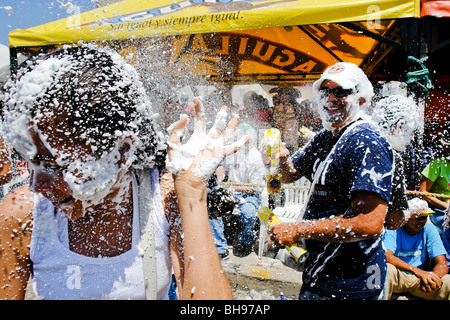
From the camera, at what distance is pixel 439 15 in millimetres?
2984

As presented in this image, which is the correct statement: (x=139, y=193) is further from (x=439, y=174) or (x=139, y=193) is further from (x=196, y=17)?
(x=439, y=174)

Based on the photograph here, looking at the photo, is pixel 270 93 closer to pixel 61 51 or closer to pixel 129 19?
pixel 129 19

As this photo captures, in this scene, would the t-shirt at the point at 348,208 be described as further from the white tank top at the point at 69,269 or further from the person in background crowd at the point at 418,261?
the person in background crowd at the point at 418,261

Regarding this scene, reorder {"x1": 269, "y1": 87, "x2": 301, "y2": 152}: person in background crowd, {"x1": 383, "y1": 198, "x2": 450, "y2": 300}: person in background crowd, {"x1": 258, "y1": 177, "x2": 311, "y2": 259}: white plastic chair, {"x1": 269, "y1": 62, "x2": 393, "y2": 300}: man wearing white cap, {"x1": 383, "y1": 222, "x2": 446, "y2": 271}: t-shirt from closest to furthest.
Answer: {"x1": 269, "y1": 62, "x2": 393, "y2": 300}: man wearing white cap → {"x1": 383, "y1": 198, "x2": 450, "y2": 300}: person in background crowd → {"x1": 383, "y1": 222, "x2": 446, "y2": 271}: t-shirt → {"x1": 258, "y1": 177, "x2": 311, "y2": 259}: white plastic chair → {"x1": 269, "y1": 87, "x2": 301, "y2": 152}: person in background crowd

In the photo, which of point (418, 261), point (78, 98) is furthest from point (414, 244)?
point (78, 98)

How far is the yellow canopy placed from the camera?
3.34 metres

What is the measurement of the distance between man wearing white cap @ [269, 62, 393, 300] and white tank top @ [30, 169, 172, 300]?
2.74ft

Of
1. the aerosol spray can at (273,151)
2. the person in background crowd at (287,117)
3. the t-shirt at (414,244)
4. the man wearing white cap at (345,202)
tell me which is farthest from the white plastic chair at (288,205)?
the man wearing white cap at (345,202)

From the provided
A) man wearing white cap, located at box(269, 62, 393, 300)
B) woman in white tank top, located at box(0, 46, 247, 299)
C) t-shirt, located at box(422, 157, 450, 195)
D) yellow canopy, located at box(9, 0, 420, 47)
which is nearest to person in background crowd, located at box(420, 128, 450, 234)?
t-shirt, located at box(422, 157, 450, 195)

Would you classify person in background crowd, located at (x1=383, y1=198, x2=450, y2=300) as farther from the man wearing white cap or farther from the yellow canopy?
the yellow canopy

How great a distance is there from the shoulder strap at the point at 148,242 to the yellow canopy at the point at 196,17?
330cm

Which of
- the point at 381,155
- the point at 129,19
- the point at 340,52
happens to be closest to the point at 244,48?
the point at 340,52

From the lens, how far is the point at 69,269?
1108mm

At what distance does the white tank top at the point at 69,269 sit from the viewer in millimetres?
1105
